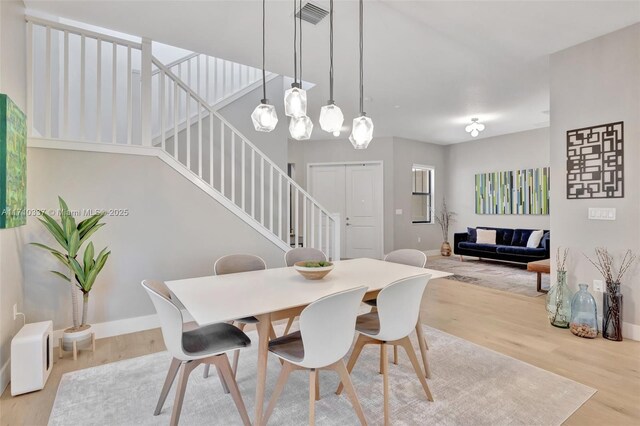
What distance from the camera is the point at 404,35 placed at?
312 cm

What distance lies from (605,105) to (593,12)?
865mm

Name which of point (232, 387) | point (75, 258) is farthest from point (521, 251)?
point (75, 258)

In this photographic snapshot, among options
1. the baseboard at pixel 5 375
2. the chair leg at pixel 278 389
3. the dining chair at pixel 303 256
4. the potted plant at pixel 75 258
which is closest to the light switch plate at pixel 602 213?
the dining chair at pixel 303 256

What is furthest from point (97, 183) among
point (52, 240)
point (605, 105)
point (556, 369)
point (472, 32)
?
point (605, 105)

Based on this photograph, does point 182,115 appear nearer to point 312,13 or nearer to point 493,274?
point 312,13

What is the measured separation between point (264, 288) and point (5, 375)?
Answer: 6.20 ft

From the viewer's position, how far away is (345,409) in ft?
6.22

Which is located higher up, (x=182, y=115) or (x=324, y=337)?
(x=182, y=115)

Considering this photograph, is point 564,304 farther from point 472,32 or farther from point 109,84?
point 109,84

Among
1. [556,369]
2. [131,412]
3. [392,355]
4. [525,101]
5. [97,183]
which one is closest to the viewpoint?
[131,412]

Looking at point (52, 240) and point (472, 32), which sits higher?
point (472, 32)

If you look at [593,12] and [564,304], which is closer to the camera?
[593,12]

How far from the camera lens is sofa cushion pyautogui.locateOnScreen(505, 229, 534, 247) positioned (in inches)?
250

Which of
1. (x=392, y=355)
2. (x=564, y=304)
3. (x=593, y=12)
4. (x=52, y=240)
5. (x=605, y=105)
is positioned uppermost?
(x=593, y=12)
